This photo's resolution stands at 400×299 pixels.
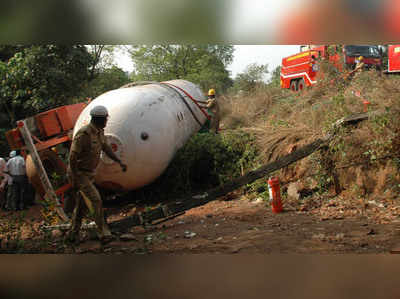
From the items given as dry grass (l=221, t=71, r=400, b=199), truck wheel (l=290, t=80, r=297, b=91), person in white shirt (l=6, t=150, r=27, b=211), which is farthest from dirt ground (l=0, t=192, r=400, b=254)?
truck wheel (l=290, t=80, r=297, b=91)

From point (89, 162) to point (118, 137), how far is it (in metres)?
1.65

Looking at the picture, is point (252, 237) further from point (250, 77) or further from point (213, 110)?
point (250, 77)

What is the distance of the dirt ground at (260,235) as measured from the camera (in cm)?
429

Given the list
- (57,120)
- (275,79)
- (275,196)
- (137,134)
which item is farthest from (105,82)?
(275,196)

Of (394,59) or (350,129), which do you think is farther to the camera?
(394,59)

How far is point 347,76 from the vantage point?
28.3ft

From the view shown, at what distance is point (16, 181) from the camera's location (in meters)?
7.40

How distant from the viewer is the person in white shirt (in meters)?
7.37

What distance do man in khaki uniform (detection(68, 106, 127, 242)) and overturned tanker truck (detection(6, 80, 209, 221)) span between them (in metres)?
1.37

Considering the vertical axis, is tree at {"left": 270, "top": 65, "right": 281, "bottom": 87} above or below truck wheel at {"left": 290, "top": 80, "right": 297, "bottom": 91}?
above

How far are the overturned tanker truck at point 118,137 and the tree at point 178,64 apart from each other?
29.9 feet

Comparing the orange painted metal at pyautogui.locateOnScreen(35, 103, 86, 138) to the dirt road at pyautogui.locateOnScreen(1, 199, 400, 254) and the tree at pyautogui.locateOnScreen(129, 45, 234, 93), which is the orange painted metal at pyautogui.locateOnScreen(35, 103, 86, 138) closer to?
the dirt road at pyautogui.locateOnScreen(1, 199, 400, 254)

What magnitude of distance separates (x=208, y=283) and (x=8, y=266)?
2032mm

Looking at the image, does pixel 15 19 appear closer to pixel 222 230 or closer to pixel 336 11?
pixel 336 11
